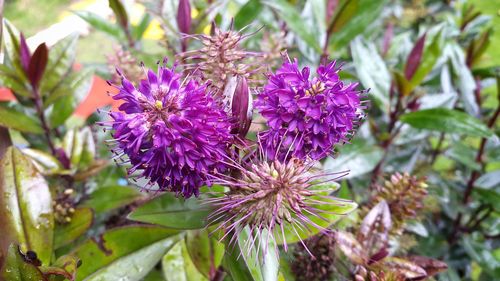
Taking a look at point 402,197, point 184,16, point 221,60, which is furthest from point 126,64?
point 402,197

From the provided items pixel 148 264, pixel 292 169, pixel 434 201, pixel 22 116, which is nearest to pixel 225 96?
pixel 292 169

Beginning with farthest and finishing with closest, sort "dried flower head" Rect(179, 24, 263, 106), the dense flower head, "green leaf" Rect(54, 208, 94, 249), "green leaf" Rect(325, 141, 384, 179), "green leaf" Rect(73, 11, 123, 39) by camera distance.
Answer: "green leaf" Rect(73, 11, 123, 39)
"green leaf" Rect(325, 141, 384, 179)
"green leaf" Rect(54, 208, 94, 249)
"dried flower head" Rect(179, 24, 263, 106)
the dense flower head

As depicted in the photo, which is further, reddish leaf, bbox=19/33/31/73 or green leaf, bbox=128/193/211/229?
reddish leaf, bbox=19/33/31/73

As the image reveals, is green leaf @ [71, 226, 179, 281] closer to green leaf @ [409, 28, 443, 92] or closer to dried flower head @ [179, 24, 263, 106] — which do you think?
dried flower head @ [179, 24, 263, 106]

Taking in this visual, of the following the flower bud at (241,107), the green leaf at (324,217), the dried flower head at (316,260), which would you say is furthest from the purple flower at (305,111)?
the dried flower head at (316,260)

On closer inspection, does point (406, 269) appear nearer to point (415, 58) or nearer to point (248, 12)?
point (415, 58)

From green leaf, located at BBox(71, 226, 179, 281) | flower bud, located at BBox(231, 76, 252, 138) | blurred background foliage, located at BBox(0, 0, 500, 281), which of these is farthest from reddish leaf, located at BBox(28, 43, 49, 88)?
flower bud, located at BBox(231, 76, 252, 138)
